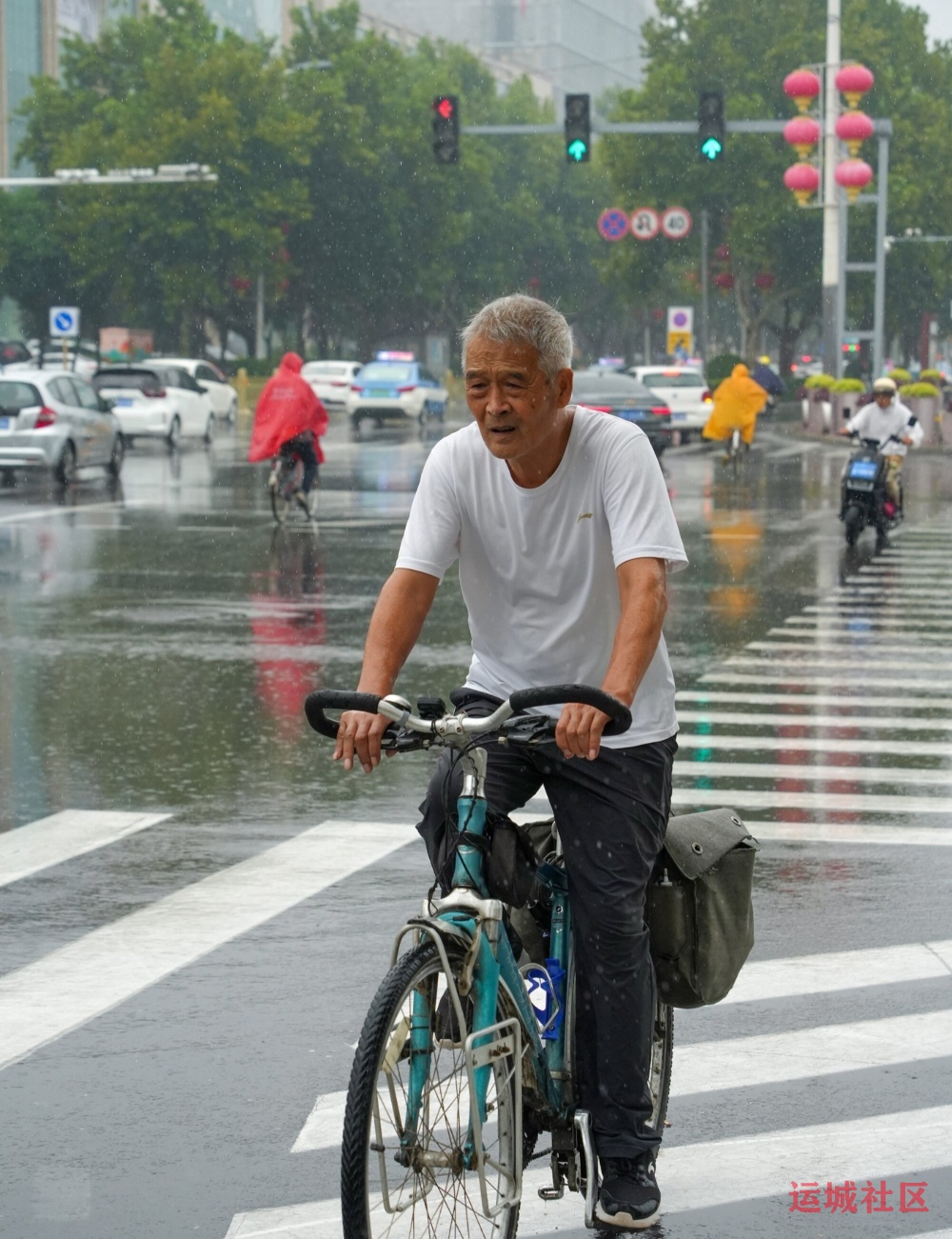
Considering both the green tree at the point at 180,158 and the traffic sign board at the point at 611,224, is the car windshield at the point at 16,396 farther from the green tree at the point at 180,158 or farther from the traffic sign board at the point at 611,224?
the green tree at the point at 180,158

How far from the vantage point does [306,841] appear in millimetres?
7484

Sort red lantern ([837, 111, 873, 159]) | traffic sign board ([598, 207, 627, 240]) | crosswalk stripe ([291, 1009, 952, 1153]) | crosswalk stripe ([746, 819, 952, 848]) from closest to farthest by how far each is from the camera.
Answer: crosswalk stripe ([291, 1009, 952, 1153]) → crosswalk stripe ([746, 819, 952, 848]) → red lantern ([837, 111, 873, 159]) → traffic sign board ([598, 207, 627, 240])

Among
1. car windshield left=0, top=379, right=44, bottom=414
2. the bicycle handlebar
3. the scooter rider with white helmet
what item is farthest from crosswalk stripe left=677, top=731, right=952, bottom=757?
car windshield left=0, top=379, right=44, bottom=414

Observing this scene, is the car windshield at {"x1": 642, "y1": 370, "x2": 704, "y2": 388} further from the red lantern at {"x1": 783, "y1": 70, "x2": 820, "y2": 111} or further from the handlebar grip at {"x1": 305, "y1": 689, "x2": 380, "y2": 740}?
the handlebar grip at {"x1": 305, "y1": 689, "x2": 380, "y2": 740}

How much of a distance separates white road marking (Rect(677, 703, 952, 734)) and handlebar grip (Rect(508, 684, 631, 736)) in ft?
21.1

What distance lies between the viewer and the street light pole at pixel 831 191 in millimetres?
40125

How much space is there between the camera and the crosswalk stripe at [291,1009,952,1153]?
483cm

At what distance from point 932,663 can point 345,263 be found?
66560 millimetres

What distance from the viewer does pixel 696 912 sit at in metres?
4.04

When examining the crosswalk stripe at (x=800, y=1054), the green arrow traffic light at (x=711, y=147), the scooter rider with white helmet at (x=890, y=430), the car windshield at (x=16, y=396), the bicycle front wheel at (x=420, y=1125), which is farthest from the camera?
the green arrow traffic light at (x=711, y=147)

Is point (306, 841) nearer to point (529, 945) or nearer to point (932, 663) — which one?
point (529, 945)

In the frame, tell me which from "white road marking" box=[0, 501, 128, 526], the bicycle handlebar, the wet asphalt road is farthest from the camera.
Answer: "white road marking" box=[0, 501, 128, 526]

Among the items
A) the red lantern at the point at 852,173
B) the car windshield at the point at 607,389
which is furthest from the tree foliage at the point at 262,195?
the car windshield at the point at 607,389

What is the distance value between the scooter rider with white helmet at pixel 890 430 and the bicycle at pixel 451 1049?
55.0ft
